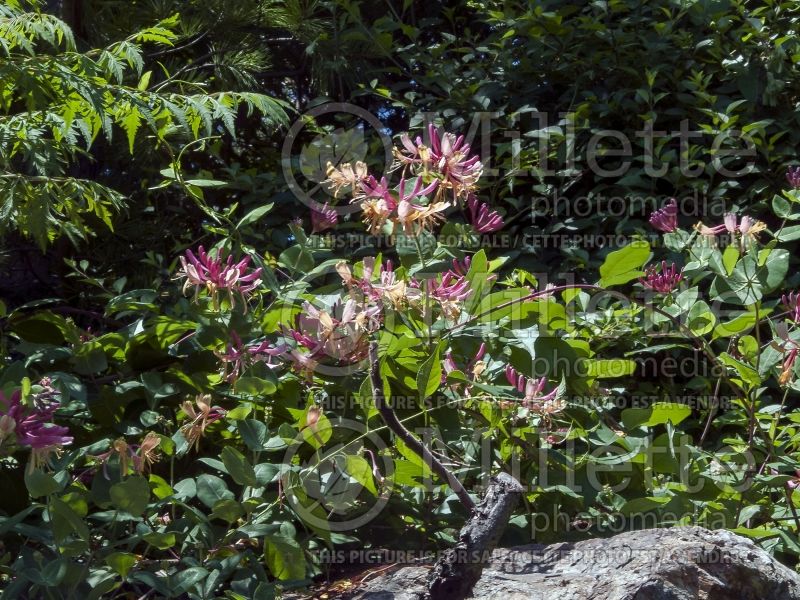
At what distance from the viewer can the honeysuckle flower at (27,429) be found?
1.24m

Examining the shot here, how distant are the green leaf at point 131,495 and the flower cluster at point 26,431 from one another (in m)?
0.12

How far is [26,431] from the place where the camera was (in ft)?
4.16

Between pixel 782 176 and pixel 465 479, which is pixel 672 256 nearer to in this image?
pixel 782 176

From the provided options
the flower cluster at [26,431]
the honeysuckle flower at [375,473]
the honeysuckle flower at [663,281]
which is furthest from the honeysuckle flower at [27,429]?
the honeysuckle flower at [663,281]

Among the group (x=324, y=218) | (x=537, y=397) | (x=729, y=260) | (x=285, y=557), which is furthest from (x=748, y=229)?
(x=285, y=557)

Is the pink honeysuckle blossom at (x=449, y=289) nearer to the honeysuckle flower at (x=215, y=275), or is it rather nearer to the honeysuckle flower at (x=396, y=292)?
the honeysuckle flower at (x=396, y=292)

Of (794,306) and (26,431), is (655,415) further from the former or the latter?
(26,431)

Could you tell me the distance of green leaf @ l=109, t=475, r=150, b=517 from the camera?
3.96 feet

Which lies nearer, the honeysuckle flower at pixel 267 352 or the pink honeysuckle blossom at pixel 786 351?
the honeysuckle flower at pixel 267 352

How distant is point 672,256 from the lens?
3061mm
